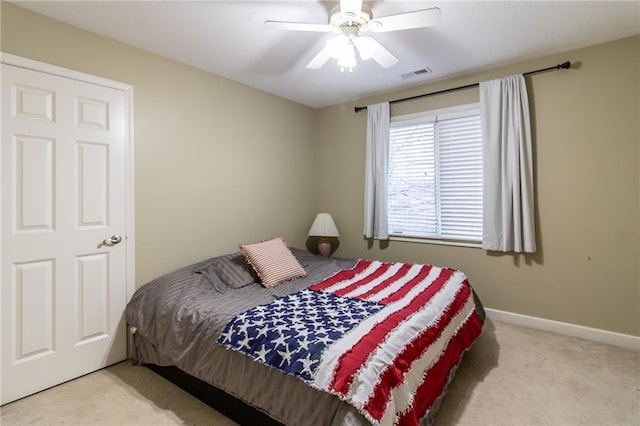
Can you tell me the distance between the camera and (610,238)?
2682 mm

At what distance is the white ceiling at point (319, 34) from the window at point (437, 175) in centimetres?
53

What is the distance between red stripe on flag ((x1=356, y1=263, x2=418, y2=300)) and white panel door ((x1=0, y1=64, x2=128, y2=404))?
1.88 m

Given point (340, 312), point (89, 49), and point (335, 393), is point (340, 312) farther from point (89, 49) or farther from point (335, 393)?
point (89, 49)

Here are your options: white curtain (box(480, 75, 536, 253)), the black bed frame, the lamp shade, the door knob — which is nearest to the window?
white curtain (box(480, 75, 536, 253))

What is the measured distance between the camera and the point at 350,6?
5.90 ft

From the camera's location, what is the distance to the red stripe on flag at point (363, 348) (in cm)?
130

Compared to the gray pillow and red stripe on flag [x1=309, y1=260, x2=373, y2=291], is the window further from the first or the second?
the gray pillow

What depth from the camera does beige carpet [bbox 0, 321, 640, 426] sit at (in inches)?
72.1

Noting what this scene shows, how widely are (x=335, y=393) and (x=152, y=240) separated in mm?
2099

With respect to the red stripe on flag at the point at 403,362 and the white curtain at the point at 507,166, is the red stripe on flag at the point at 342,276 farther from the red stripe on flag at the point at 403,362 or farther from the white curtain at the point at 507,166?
the white curtain at the point at 507,166

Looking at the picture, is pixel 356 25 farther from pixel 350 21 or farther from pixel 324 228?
pixel 324 228

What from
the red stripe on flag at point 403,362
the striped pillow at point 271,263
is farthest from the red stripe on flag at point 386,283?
the striped pillow at point 271,263

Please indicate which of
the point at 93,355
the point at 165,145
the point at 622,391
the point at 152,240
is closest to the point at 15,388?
the point at 93,355

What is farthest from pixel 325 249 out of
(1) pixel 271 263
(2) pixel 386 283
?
(2) pixel 386 283
